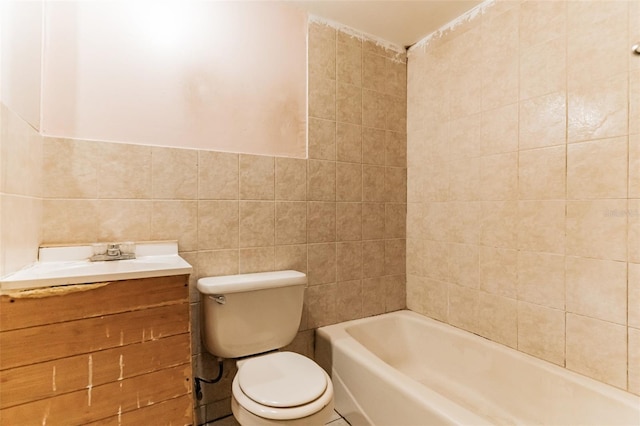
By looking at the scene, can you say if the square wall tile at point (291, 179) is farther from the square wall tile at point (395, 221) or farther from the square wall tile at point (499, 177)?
the square wall tile at point (499, 177)

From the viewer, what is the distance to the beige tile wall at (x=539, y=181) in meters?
1.20

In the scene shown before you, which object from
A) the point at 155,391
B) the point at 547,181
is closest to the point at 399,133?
the point at 547,181

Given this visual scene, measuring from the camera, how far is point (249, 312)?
143 cm

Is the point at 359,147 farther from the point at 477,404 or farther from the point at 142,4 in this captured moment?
the point at 477,404

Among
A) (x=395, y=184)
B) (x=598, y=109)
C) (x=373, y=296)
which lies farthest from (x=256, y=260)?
(x=598, y=109)

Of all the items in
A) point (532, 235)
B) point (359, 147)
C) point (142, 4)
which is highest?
point (142, 4)

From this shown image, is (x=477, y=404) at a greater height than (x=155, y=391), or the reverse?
(x=155, y=391)

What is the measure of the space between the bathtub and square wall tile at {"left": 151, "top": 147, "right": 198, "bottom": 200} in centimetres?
105

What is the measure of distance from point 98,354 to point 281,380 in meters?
0.63

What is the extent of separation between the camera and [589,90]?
1276mm

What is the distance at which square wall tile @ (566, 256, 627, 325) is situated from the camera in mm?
1198

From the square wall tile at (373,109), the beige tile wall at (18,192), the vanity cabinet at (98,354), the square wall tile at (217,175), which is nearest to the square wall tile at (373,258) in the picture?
the square wall tile at (373,109)

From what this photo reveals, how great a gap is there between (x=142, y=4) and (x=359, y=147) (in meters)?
1.29

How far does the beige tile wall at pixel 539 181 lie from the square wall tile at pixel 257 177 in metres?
1.01
